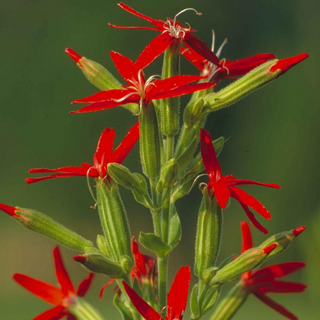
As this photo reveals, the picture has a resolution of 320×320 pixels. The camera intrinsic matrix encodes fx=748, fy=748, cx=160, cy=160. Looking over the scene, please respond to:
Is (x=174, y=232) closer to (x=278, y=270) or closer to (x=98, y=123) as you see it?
(x=278, y=270)

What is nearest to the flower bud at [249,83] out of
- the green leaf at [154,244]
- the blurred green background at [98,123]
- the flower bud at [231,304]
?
the green leaf at [154,244]

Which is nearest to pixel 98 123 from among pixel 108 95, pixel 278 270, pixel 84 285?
pixel 84 285

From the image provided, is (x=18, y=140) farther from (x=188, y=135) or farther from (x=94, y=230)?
(x=188, y=135)

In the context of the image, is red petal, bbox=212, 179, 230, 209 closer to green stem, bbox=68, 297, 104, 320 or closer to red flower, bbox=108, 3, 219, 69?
red flower, bbox=108, 3, 219, 69

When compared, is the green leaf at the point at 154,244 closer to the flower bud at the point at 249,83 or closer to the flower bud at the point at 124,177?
the flower bud at the point at 124,177

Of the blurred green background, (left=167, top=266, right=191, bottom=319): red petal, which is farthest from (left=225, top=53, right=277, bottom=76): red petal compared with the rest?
the blurred green background

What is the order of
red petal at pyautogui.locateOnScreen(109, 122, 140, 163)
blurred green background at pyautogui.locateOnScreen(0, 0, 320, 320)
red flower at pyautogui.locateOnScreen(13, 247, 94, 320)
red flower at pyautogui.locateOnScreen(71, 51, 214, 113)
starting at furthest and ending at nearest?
blurred green background at pyautogui.locateOnScreen(0, 0, 320, 320) → red flower at pyautogui.locateOnScreen(13, 247, 94, 320) → red petal at pyautogui.locateOnScreen(109, 122, 140, 163) → red flower at pyautogui.locateOnScreen(71, 51, 214, 113)
